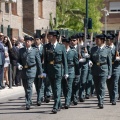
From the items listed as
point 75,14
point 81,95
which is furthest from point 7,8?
point 81,95

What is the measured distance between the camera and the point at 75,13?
151 feet

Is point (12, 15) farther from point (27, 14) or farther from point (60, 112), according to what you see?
point (60, 112)

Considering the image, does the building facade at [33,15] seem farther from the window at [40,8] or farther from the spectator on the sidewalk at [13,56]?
the spectator on the sidewalk at [13,56]

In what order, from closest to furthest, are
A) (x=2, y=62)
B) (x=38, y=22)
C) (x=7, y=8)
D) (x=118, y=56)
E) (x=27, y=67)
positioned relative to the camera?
1. (x=27, y=67)
2. (x=118, y=56)
3. (x=2, y=62)
4. (x=7, y=8)
5. (x=38, y=22)

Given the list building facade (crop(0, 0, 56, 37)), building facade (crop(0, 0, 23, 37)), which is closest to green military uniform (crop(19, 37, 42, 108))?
building facade (crop(0, 0, 23, 37))

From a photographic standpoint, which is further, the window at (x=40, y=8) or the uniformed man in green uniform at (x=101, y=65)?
the window at (x=40, y=8)

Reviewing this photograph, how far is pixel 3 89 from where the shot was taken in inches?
707

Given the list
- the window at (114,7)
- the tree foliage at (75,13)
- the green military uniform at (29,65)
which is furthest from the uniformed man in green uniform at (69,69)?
the window at (114,7)

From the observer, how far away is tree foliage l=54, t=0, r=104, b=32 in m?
46.1

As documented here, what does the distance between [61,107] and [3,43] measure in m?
6.02

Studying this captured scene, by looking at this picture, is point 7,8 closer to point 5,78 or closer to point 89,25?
point 89,25

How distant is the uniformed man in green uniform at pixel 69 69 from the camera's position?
42.6ft

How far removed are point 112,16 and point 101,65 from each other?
5414cm

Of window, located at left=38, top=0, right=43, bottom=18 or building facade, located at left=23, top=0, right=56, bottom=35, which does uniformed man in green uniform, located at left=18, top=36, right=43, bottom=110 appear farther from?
window, located at left=38, top=0, right=43, bottom=18
